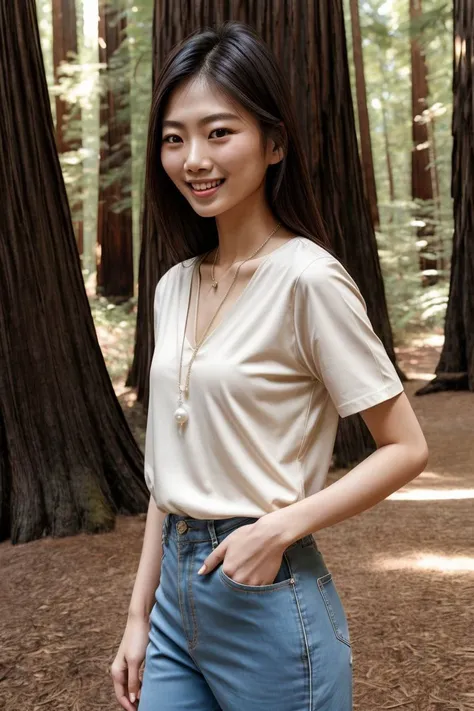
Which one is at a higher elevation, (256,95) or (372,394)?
(256,95)

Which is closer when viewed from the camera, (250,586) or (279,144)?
(250,586)

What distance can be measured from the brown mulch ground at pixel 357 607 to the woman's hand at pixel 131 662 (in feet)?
4.20

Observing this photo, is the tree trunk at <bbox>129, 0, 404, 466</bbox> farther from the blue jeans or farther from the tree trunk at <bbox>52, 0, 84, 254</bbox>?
the tree trunk at <bbox>52, 0, 84, 254</bbox>

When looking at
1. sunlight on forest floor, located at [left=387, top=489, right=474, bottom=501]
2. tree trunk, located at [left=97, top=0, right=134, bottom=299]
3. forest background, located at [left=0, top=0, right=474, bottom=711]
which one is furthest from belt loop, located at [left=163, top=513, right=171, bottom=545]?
tree trunk, located at [left=97, top=0, right=134, bottom=299]

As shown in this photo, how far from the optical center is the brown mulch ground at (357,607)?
285 centimetres

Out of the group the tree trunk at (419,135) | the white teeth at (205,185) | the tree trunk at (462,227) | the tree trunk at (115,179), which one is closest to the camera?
the white teeth at (205,185)

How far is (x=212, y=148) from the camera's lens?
1.50m

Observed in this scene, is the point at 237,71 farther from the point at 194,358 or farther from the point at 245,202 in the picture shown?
the point at 194,358

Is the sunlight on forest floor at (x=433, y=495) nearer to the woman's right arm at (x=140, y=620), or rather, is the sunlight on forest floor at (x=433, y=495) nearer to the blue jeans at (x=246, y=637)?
the woman's right arm at (x=140, y=620)

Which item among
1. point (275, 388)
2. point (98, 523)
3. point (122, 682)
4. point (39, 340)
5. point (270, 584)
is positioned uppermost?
point (275, 388)

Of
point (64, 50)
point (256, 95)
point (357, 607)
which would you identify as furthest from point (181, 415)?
point (64, 50)

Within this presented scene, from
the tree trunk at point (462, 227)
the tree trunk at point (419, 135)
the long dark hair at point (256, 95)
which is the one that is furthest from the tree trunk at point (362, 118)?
the long dark hair at point (256, 95)

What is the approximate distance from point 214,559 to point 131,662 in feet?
1.46

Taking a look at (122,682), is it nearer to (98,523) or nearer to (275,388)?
(275,388)
